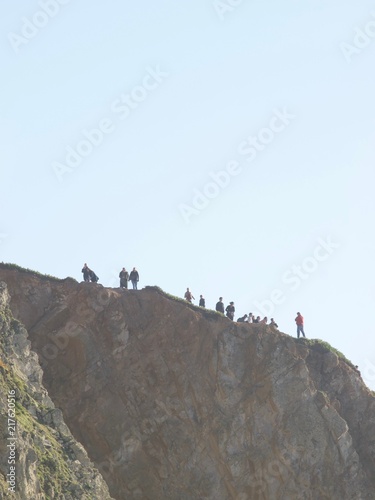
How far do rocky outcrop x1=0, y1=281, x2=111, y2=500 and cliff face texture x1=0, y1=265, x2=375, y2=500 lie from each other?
22.5ft

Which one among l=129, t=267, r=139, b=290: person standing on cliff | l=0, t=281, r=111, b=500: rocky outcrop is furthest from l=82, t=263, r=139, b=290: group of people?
l=0, t=281, r=111, b=500: rocky outcrop

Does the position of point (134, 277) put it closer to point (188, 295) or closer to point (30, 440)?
point (188, 295)

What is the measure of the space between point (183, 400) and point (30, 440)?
17.6m

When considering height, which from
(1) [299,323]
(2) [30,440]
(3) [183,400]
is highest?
(1) [299,323]

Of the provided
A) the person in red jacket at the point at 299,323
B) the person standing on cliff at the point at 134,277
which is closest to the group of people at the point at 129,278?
the person standing on cliff at the point at 134,277

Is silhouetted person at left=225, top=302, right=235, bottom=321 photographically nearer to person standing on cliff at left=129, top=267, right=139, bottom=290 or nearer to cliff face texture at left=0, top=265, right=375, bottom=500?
cliff face texture at left=0, top=265, right=375, bottom=500

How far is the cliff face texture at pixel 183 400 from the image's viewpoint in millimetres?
72062

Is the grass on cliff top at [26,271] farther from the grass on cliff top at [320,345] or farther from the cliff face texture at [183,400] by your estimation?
the grass on cliff top at [320,345]

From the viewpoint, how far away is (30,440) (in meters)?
57.7

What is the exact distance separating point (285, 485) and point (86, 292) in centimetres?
1710

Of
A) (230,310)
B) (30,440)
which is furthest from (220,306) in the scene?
(30,440)

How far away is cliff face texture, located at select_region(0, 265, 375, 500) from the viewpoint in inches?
2837

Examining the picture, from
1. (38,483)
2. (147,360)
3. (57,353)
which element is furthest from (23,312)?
(38,483)

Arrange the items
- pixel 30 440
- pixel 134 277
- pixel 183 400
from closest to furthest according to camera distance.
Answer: pixel 30 440, pixel 183 400, pixel 134 277
